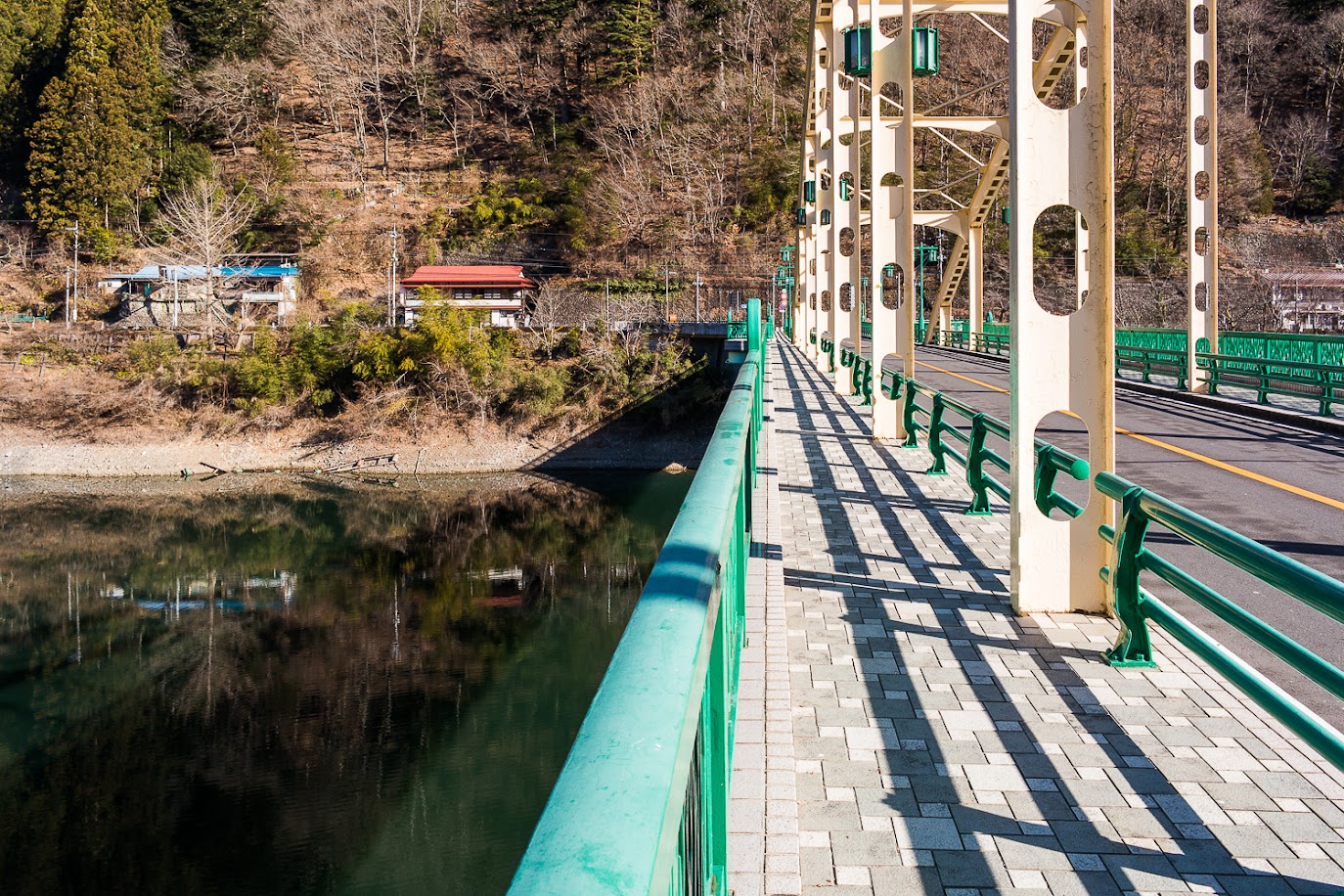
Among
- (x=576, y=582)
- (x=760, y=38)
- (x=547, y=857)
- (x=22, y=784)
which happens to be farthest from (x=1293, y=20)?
(x=547, y=857)

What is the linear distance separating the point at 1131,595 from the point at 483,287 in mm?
59143

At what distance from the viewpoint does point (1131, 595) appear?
197 inches

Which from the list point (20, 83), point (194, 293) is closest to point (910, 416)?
point (194, 293)

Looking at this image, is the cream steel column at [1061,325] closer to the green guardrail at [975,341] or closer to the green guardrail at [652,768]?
the green guardrail at [652,768]

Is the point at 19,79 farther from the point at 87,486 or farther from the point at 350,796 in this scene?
the point at 350,796

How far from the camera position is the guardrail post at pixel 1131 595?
500 centimetres

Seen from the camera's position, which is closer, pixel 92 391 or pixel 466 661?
pixel 466 661

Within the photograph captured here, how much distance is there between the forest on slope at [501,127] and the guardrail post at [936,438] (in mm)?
48092

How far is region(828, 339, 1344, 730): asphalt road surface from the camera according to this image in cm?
586

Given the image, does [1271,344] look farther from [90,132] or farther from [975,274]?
[90,132]

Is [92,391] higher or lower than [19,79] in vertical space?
lower

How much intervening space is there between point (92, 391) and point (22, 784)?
34.2 metres

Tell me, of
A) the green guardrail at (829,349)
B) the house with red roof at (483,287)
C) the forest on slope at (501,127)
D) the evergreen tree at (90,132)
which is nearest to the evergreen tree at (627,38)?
the forest on slope at (501,127)

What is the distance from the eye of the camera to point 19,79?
Answer: 7412 cm
